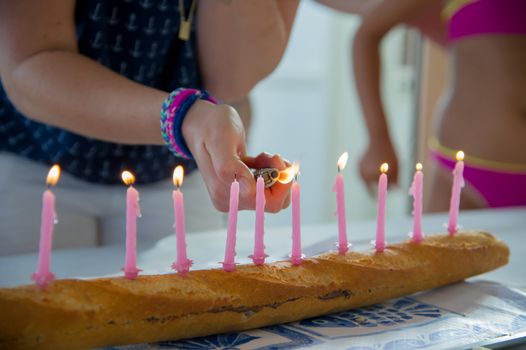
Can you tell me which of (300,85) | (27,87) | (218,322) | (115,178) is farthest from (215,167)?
(300,85)

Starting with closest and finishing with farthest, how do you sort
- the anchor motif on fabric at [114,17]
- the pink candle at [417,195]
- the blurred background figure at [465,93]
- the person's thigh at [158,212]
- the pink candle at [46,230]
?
1. the pink candle at [46,230]
2. the pink candle at [417,195]
3. the anchor motif on fabric at [114,17]
4. the person's thigh at [158,212]
5. the blurred background figure at [465,93]

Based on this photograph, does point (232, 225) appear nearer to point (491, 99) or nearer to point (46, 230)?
point (46, 230)

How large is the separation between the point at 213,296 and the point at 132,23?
1.33 ft

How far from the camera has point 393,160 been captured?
1282 mm

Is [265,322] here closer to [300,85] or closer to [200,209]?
[200,209]

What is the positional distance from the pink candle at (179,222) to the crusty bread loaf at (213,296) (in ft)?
0.03

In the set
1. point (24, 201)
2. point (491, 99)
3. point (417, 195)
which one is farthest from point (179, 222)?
point (491, 99)

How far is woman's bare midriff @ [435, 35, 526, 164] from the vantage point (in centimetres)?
126

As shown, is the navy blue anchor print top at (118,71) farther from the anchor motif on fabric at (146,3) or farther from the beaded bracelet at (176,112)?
the beaded bracelet at (176,112)

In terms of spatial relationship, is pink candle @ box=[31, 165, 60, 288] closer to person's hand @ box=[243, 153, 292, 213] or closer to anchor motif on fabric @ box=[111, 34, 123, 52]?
person's hand @ box=[243, 153, 292, 213]

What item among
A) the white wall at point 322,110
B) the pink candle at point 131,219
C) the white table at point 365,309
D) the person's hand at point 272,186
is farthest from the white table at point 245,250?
the white wall at point 322,110

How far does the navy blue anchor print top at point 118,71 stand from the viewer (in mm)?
813

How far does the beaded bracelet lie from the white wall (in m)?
1.89

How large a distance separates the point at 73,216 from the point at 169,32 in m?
0.30
